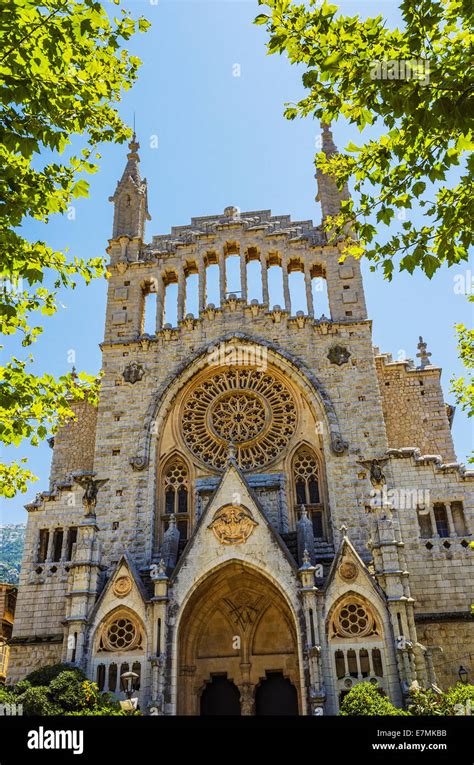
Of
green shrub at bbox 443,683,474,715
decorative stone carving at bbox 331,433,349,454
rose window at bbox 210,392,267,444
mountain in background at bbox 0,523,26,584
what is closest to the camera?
green shrub at bbox 443,683,474,715

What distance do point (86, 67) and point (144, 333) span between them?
1560 cm

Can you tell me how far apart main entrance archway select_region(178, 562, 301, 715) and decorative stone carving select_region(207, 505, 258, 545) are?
2.43 feet

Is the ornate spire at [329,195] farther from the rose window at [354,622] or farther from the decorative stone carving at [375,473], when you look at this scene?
the rose window at [354,622]

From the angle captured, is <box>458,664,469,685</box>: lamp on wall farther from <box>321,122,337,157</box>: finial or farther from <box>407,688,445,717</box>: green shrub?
<box>321,122,337,157</box>: finial

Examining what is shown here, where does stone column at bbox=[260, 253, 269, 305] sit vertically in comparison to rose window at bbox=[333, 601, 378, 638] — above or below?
above

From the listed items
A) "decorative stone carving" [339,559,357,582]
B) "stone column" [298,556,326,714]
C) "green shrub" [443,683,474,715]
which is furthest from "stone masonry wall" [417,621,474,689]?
"green shrub" [443,683,474,715]

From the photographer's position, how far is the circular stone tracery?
23484mm

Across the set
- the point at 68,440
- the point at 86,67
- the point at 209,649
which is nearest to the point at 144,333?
the point at 68,440

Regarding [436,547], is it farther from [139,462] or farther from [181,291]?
[181,291]

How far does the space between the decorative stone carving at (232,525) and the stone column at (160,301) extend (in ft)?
28.3

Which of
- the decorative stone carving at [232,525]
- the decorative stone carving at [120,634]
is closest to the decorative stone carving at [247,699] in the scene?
the decorative stone carving at [120,634]

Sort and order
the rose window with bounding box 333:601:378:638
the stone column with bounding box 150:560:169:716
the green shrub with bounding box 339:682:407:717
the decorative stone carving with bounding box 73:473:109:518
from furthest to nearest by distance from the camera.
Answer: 1. the decorative stone carving with bounding box 73:473:109:518
2. the rose window with bounding box 333:601:378:638
3. the stone column with bounding box 150:560:169:716
4. the green shrub with bounding box 339:682:407:717

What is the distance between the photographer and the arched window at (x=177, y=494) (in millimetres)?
22812

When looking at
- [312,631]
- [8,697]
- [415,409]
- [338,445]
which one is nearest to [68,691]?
[8,697]
